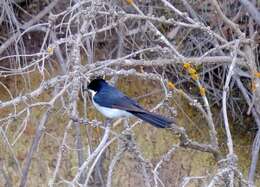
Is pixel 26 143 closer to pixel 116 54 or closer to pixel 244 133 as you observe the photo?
pixel 116 54

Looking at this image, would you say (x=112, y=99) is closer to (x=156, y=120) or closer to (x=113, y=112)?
(x=113, y=112)

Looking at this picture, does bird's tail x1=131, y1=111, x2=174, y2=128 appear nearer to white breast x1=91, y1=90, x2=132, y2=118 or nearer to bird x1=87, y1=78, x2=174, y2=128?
bird x1=87, y1=78, x2=174, y2=128

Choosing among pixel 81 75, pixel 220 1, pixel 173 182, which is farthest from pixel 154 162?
pixel 81 75

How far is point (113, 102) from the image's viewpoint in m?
3.93

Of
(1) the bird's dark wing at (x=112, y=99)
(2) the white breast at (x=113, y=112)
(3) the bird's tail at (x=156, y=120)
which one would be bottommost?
(2) the white breast at (x=113, y=112)

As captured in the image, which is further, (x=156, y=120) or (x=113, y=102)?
(x=113, y=102)

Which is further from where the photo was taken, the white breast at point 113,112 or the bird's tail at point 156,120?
the white breast at point 113,112

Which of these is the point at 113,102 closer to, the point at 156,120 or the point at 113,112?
the point at 113,112

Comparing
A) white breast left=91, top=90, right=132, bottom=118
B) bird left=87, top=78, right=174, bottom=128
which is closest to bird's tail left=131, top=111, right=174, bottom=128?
bird left=87, top=78, right=174, bottom=128

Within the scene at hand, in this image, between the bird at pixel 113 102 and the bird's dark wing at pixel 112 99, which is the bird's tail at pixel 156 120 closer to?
the bird at pixel 113 102

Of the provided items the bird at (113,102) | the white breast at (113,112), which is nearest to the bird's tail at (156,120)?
the bird at (113,102)

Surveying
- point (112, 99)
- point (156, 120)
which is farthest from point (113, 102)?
point (156, 120)

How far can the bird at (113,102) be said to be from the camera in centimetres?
364

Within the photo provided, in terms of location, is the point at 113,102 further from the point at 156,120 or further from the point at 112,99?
the point at 156,120
